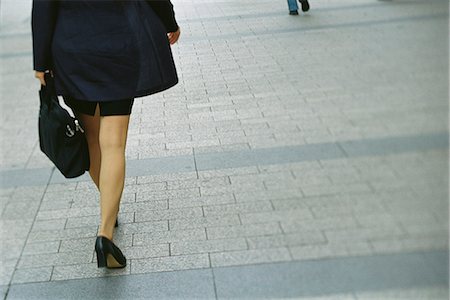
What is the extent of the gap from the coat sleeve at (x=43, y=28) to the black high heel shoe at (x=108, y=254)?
2.67 ft

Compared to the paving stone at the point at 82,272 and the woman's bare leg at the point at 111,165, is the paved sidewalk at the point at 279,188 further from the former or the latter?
the woman's bare leg at the point at 111,165

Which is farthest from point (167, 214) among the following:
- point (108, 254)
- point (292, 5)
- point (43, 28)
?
point (292, 5)

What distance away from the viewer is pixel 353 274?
7.03ft

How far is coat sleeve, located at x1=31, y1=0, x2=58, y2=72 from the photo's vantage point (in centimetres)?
258

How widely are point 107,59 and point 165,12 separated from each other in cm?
36

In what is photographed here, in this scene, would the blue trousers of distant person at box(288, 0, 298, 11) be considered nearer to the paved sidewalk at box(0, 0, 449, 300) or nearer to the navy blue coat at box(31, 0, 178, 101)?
the paved sidewalk at box(0, 0, 449, 300)

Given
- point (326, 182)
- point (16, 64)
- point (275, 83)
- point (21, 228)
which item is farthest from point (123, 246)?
point (16, 64)

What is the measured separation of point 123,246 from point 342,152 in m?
1.27

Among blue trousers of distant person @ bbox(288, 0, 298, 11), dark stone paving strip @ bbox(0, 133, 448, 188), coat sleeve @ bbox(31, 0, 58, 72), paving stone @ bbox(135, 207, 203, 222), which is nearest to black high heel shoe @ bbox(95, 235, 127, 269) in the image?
paving stone @ bbox(135, 207, 203, 222)

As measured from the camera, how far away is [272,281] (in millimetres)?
2541

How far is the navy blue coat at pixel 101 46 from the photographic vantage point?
2586mm

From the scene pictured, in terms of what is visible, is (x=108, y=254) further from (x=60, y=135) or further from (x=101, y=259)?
(x=60, y=135)

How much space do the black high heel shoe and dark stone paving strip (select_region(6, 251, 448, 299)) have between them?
0.07 meters

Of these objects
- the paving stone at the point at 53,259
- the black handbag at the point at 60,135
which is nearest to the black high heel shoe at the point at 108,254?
the paving stone at the point at 53,259
